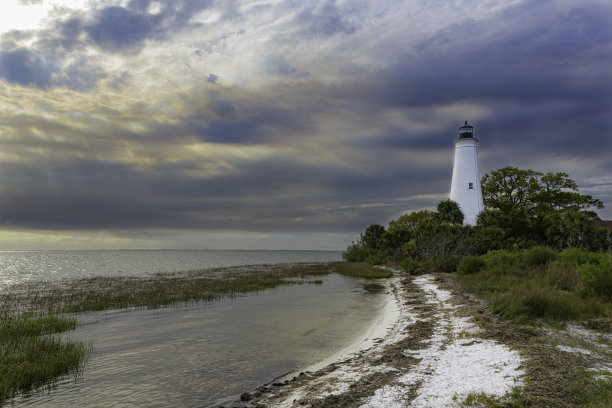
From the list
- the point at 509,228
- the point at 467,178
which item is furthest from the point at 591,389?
the point at 467,178

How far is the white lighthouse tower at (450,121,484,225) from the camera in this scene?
161 ft

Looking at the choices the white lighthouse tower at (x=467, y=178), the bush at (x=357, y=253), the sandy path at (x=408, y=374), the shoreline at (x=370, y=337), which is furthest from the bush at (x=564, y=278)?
the bush at (x=357, y=253)

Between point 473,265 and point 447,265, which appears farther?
point 447,265

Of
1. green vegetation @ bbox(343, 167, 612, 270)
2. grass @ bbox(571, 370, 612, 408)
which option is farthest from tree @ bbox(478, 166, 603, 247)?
grass @ bbox(571, 370, 612, 408)

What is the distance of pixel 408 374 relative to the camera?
8.22 m

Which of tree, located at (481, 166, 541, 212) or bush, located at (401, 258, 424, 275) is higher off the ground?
tree, located at (481, 166, 541, 212)

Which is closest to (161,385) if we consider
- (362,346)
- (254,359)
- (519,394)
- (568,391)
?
(254,359)

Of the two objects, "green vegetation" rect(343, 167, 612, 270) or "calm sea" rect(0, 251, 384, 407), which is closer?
"calm sea" rect(0, 251, 384, 407)

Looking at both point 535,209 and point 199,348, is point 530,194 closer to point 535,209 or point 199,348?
point 535,209

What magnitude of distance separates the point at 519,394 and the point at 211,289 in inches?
1048

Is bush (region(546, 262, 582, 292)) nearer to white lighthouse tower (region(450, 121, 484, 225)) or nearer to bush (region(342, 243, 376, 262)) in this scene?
white lighthouse tower (region(450, 121, 484, 225))

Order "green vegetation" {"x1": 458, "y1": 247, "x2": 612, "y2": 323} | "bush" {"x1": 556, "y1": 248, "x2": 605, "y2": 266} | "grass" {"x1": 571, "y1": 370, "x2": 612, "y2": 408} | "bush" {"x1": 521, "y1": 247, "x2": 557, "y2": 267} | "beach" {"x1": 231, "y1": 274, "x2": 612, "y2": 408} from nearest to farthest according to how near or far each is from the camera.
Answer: "grass" {"x1": 571, "y1": 370, "x2": 612, "y2": 408}
"beach" {"x1": 231, "y1": 274, "x2": 612, "y2": 408}
"green vegetation" {"x1": 458, "y1": 247, "x2": 612, "y2": 323}
"bush" {"x1": 556, "y1": 248, "x2": 605, "y2": 266}
"bush" {"x1": 521, "y1": 247, "x2": 557, "y2": 267}

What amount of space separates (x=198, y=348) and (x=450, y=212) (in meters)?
44.2

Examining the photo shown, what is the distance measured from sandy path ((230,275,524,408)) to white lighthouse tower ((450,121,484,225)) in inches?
1587
